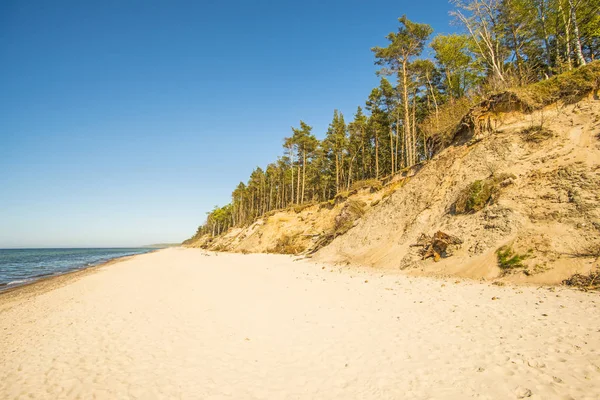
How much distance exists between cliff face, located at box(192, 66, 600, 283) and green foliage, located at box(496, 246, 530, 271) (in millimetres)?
34

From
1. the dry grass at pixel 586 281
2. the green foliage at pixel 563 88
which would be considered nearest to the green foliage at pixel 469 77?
the green foliage at pixel 563 88

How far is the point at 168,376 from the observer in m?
4.76

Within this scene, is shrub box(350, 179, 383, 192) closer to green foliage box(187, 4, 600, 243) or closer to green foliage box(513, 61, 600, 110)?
green foliage box(187, 4, 600, 243)

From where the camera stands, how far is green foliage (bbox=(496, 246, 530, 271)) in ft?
30.1

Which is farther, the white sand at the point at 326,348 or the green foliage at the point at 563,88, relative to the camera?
the green foliage at the point at 563,88

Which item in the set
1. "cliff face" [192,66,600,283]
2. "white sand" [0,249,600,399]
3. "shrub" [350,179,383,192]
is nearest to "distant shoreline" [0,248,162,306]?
"white sand" [0,249,600,399]

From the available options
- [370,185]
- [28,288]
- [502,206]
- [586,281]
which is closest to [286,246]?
[370,185]

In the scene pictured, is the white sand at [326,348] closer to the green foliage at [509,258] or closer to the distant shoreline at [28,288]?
Result: the green foliage at [509,258]

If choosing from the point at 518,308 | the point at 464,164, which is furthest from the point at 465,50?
the point at 518,308

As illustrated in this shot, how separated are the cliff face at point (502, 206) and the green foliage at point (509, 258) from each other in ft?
0.11

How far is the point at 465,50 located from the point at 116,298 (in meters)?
40.7

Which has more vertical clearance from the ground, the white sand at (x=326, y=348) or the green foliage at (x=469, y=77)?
the green foliage at (x=469, y=77)

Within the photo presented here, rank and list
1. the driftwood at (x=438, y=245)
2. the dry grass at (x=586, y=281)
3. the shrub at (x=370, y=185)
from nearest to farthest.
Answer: the dry grass at (x=586, y=281)
the driftwood at (x=438, y=245)
the shrub at (x=370, y=185)

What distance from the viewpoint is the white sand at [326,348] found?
3.93 metres
